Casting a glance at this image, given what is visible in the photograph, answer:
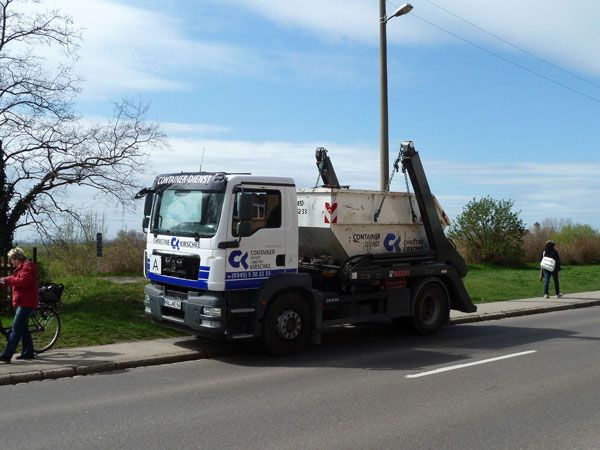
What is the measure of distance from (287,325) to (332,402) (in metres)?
2.97

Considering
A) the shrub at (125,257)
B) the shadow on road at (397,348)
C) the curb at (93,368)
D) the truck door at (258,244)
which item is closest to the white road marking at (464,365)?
the shadow on road at (397,348)

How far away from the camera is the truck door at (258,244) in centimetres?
966

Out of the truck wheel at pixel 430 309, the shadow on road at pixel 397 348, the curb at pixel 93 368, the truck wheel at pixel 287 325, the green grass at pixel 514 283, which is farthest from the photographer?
the green grass at pixel 514 283

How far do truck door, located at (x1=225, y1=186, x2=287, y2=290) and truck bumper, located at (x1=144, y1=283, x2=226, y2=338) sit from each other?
1.18ft

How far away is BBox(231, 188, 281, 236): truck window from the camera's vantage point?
9.73m

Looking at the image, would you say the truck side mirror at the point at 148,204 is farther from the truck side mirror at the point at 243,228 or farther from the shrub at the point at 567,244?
the shrub at the point at 567,244

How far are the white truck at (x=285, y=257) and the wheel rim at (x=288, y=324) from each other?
0.02 meters

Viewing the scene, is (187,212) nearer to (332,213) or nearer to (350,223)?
(332,213)

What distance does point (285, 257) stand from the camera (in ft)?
33.6

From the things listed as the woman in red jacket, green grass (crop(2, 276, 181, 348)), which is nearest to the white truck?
green grass (crop(2, 276, 181, 348))

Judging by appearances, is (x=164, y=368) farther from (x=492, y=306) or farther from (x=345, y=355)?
(x=492, y=306)

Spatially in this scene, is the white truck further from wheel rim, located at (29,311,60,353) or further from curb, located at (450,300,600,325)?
curb, located at (450,300,600,325)

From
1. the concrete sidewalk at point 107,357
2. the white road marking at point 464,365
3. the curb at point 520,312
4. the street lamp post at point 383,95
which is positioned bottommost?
the white road marking at point 464,365

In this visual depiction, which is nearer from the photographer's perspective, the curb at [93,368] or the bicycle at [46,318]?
the curb at [93,368]
